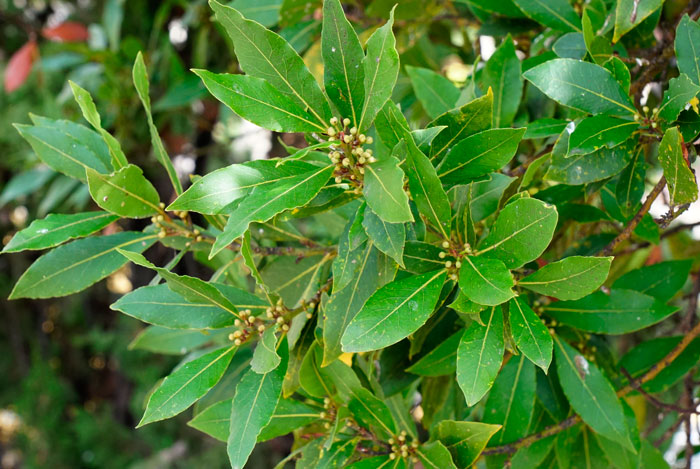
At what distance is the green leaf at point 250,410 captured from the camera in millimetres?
619

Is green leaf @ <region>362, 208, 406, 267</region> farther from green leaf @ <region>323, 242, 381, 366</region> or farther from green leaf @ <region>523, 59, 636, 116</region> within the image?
green leaf @ <region>523, 59, 636, 116</region>

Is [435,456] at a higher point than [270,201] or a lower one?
lower

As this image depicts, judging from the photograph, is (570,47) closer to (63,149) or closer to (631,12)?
(631,12)

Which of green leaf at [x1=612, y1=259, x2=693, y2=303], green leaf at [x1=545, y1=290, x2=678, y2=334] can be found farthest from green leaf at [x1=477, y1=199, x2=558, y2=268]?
green leaf at [x1=612, y1=259, x2=693, y2=303]

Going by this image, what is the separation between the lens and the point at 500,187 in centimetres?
71

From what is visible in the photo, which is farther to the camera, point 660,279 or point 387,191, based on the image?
point 660,279

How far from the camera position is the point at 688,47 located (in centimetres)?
69

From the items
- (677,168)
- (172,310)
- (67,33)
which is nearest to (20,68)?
(67,33)

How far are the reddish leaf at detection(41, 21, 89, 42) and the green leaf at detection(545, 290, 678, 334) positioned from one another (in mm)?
1618

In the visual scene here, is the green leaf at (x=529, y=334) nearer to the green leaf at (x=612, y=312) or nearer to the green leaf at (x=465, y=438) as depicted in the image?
the green leaf at (x=465, y=438)

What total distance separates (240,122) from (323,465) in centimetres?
147

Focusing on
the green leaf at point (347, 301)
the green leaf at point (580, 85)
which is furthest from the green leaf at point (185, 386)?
the green leaf at point (580, 85)

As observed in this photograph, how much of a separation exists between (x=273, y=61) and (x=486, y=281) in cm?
27

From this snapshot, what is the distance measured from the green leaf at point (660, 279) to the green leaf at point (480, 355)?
35cm
